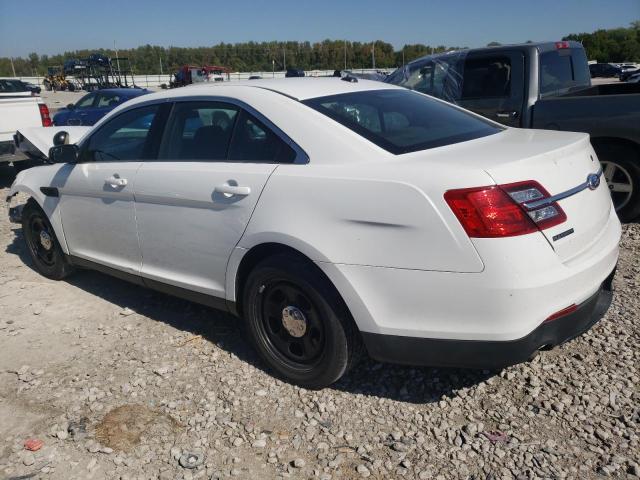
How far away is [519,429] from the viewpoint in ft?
8.56

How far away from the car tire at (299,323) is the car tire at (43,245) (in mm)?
2369

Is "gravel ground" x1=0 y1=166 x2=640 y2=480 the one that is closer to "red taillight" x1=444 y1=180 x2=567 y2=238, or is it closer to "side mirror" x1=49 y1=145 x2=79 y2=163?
"red taillight" x1=444 y1=180 x2=567 y2=238

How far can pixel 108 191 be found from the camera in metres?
3.88

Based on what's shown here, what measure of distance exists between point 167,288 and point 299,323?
1146 mm

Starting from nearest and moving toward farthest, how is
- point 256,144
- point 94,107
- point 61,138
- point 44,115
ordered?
point 256,144 < point 61,138 < point 44,115 < point 94,107

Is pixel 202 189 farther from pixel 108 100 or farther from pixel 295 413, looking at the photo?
pixel 108 100

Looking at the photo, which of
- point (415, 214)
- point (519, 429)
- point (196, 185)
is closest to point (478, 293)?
point (415, 214)

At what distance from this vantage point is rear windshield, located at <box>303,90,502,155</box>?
284 centimetres

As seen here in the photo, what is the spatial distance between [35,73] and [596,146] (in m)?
105

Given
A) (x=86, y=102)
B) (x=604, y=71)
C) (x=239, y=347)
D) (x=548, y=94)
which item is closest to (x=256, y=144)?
(x=239, y=347)

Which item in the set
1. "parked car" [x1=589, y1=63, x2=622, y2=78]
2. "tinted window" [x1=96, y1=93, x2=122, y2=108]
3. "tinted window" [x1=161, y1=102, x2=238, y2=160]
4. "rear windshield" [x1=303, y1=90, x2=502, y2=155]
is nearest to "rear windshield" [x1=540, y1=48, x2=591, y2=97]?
"rear windshield" [x1=303, y1=90, x2=502, y2=155]

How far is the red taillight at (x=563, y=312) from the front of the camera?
2381mm

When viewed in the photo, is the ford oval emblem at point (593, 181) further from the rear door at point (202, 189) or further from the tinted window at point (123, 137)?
the tinted window at point (123, 137)

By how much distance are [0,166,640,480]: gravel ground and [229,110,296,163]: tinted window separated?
1.26 meters
